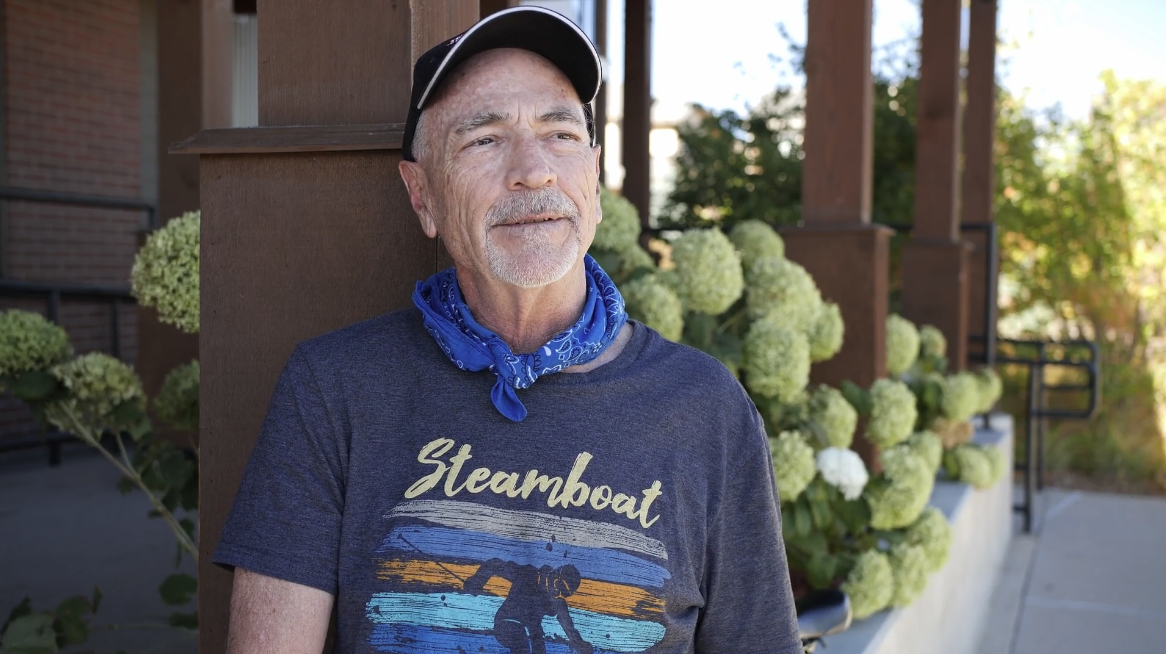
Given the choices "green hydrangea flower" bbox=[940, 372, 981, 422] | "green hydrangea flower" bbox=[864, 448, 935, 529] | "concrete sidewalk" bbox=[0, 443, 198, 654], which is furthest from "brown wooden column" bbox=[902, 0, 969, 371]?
"concrete sidewalk" bbox=[0, 443, 198, 654]

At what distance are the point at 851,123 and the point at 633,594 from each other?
2.79 m

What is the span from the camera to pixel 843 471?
9.71ft

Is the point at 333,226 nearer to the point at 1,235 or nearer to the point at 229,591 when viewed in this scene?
the point at 229,591

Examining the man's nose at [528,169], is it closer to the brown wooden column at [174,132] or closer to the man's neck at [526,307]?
the man's neck at [526,307]

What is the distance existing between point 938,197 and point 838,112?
225 centimetres

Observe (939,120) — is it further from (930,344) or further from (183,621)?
(183,621)

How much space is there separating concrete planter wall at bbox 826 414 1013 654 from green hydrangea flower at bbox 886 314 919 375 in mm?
578

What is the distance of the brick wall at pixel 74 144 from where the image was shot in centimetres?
652

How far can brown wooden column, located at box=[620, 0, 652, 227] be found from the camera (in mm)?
7066

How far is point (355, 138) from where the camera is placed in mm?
1814

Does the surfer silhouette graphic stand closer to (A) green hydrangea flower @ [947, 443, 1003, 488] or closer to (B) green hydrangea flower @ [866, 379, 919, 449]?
(B) green hydrangea flower @ [866, 379, 919, 449]

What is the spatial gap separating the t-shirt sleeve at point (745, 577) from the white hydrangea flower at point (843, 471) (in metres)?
1.42

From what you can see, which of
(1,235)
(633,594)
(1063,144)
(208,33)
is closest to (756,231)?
(633,594)

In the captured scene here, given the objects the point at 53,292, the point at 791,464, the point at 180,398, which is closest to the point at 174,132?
the point at 53,292
